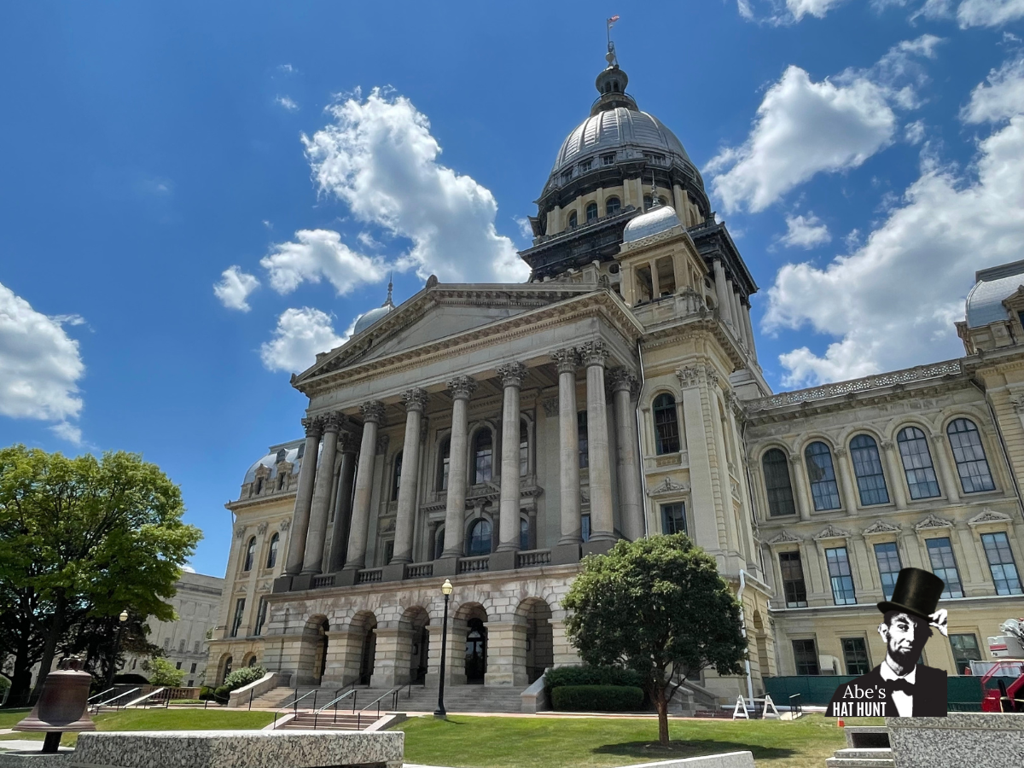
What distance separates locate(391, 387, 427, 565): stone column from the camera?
34.4m

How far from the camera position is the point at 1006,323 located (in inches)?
1412

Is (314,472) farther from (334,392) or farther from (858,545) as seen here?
(858,545)

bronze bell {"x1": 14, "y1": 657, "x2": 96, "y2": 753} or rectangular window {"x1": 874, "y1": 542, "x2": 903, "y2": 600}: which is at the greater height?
rectangular window {"x1": 874, "y1": 542, "x2": 903, "y2": 600}

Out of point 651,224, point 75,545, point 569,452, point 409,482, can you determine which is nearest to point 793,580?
point 569,452

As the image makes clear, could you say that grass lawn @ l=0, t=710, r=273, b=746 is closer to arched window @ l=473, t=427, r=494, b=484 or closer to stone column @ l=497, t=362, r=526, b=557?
stone column @ l=497, t=362, r=526, b=557

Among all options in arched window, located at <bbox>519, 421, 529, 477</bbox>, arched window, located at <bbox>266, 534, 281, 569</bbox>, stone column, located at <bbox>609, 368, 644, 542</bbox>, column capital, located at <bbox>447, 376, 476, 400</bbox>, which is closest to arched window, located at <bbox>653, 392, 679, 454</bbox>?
stone column, located at <bbox>609, 368, 644, 542</bbox>

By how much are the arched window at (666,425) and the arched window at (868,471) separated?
39.2ft

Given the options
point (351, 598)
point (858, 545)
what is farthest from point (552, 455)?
point (858, 545)

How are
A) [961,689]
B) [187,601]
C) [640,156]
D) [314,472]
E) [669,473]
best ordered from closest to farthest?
[961,689]
[669,473]
[314,472]
[640,156]
[187,601]

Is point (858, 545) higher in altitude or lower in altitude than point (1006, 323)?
lower

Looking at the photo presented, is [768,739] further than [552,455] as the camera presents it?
No

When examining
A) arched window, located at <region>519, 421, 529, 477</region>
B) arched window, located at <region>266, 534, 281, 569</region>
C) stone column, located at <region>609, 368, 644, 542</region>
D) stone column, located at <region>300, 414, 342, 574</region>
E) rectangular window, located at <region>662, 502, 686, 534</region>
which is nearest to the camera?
stone column, located at <region>609, 368, 644, 542</region>

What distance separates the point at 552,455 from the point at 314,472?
47.2 ft

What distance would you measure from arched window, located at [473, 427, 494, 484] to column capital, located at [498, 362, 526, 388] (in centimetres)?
656
